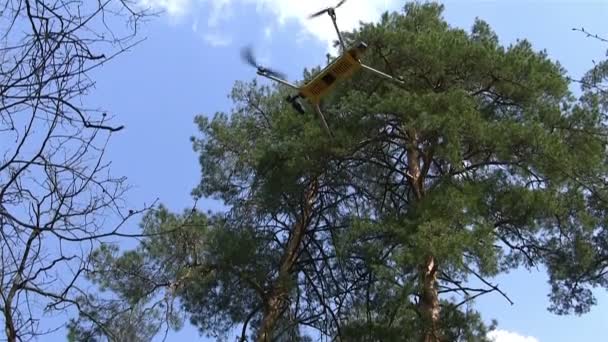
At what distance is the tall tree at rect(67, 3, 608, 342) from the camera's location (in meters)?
8.71

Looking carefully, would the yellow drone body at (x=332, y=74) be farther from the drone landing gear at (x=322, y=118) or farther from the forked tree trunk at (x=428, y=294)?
the forked tree trunk at (x=428, y=294)

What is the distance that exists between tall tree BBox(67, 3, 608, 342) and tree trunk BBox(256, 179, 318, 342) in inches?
0.8

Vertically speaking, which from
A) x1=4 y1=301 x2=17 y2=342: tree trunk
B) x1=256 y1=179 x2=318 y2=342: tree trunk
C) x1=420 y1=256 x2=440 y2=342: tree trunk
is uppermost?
x1=256 y1=179 x2=318 y2=342: tree trunk

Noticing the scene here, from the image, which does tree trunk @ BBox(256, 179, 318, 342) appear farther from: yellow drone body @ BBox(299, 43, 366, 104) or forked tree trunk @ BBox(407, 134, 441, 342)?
yellow drone body @ BBox(299, 43, 366, 104)

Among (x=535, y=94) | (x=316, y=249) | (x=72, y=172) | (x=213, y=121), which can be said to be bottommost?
(x=72, y=172)

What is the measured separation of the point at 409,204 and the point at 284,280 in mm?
2016

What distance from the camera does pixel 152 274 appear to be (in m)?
9.91

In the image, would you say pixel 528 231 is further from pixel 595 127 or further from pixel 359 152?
pixel 359 152

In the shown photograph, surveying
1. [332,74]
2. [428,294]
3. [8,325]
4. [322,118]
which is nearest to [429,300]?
[428,294]

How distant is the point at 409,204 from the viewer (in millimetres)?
9578

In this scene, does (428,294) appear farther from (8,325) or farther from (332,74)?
(8,325)

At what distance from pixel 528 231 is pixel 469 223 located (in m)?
1.34

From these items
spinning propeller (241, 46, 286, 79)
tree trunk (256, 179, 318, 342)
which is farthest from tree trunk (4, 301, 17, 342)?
tree trunk (256, 179, 318, 342)

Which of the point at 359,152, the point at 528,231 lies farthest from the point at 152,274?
the point at 528,231
